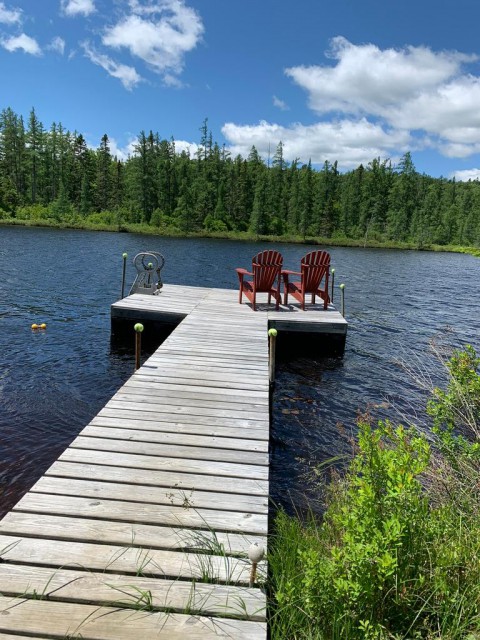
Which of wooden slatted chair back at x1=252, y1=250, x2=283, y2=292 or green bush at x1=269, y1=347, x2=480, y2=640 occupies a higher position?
wooden slatted chair back at x1=252, y1=250, x2=283, y2=292

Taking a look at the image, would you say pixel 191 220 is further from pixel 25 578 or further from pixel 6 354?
pixel 25 578

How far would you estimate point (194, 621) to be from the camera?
6.54 feet

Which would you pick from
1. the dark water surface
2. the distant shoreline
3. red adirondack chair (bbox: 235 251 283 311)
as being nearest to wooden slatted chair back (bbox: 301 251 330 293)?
red adirondack chair (bbox: 235 251 283 311)

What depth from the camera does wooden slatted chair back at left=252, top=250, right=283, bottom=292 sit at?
29.2 ft

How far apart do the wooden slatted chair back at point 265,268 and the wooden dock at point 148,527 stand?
460cm

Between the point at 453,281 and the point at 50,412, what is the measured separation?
1045 inches

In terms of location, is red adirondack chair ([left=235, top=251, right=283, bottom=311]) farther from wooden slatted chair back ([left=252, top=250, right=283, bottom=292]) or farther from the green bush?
the green bush

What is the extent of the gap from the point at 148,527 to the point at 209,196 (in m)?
58.2

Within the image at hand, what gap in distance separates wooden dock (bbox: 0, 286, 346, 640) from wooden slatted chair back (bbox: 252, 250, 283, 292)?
15.1ft

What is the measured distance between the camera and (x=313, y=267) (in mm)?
9445

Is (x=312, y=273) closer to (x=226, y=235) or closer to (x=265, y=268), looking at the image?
(x=265, y=268)

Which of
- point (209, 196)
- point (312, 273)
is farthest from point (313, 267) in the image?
point (209, 196)

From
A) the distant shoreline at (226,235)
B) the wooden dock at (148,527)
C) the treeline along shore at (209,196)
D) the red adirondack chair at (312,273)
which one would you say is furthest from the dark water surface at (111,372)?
the treeline along shore at (209,196)

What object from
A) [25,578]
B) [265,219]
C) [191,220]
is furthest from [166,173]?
[25,578]
